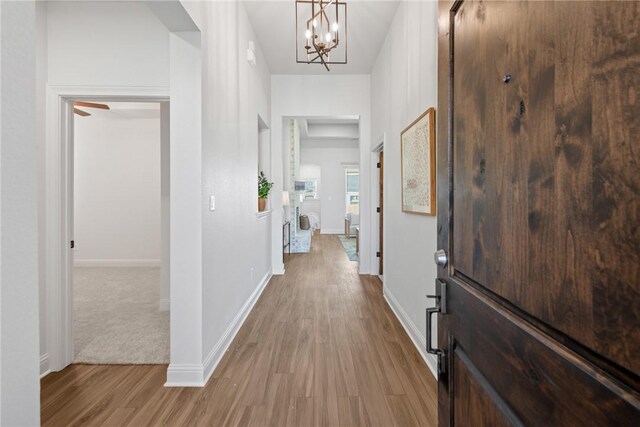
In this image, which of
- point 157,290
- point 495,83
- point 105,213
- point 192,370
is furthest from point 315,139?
point 495,83

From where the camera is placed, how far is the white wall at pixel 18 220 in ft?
1.97

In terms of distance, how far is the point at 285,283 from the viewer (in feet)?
14.6

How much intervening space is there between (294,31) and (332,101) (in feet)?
4.47

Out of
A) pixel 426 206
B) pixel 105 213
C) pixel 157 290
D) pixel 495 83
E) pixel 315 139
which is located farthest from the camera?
pixel 315 139

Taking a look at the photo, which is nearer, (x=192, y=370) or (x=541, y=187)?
(x=541, y=187)

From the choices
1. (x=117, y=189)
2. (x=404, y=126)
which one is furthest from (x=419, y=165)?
(x=117, y=189)

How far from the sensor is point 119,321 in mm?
3061

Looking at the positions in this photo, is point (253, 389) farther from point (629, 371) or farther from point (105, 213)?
point (105, 213)

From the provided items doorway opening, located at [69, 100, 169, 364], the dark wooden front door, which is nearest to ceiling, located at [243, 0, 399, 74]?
doorway opening, located at [69, 100, 169, 364]

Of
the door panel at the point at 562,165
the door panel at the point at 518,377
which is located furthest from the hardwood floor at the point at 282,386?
the door panel at the point at 562,165

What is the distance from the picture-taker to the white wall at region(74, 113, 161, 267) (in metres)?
5.77

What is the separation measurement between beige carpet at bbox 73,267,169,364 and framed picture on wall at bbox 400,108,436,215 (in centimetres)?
229

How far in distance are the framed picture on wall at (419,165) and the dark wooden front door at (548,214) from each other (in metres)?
1.35

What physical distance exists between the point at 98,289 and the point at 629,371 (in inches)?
205
